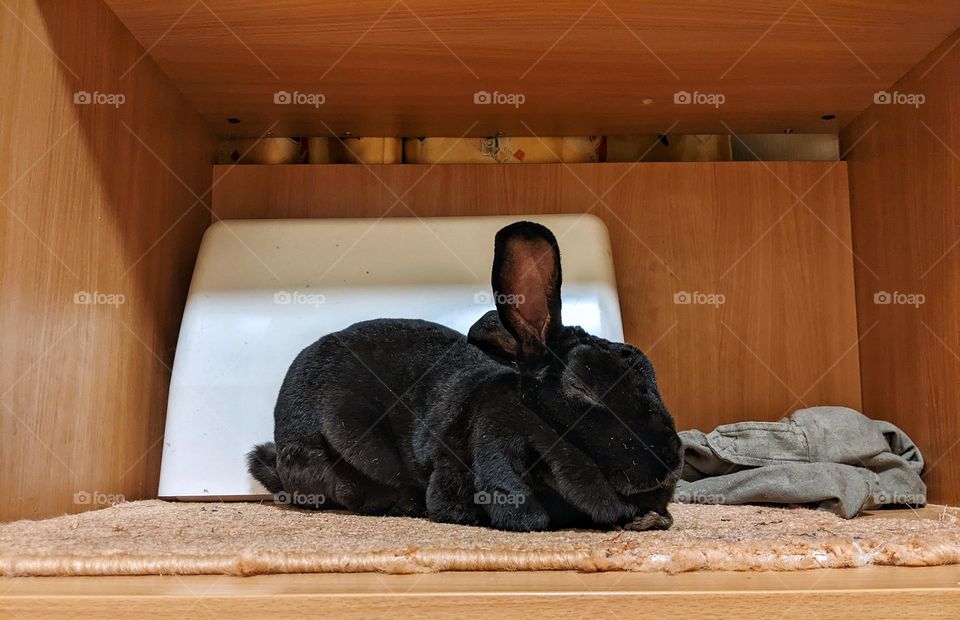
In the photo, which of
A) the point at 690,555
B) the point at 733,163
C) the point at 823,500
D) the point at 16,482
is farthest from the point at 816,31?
the point at 16,482

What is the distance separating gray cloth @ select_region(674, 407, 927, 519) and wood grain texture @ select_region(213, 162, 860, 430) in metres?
0.15

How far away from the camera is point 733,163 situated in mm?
1185

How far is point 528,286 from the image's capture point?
738mm

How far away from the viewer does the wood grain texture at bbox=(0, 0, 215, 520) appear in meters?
0.73

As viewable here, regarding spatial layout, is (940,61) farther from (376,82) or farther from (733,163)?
(376,82)
